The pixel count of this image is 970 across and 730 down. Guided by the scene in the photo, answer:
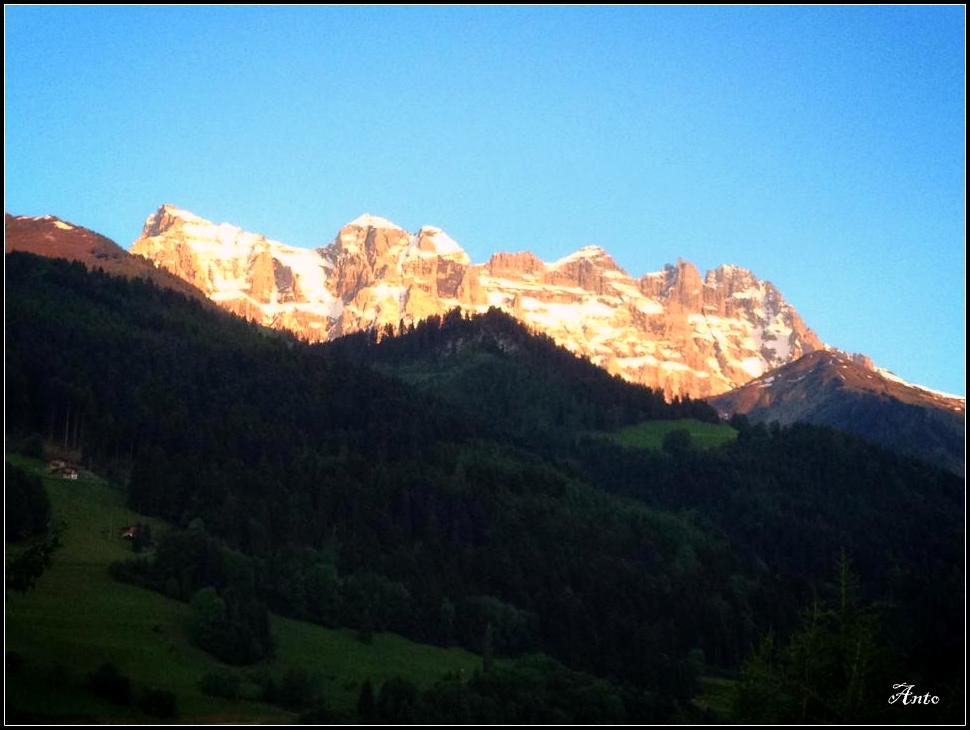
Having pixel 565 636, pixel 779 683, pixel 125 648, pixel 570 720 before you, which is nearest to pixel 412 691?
pixel 570 720

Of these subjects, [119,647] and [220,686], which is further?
A: [119,647]

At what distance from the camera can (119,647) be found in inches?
4483

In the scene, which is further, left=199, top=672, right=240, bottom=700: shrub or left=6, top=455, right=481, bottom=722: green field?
left=199, top=672, right=240, bottom=700: shrub

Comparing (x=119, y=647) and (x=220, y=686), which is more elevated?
(x=119, y=647)

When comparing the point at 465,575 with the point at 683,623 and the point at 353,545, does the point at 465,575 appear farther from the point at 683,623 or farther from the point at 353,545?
the point at 683,623

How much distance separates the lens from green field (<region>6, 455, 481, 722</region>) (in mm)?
93062

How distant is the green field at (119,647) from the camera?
93062 mm

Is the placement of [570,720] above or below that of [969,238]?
below

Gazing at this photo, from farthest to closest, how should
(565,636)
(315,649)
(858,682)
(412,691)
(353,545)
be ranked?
(353,545), (565,636), (315,649), (412,691), (858,682)

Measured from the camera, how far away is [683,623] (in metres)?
188

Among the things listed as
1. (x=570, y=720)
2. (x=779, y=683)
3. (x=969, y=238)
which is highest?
(x=969, y=238)

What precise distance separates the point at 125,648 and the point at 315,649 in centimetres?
2704

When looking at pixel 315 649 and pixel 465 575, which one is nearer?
pixel 315 649

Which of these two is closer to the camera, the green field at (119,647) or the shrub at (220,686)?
the green field at (119,647)
